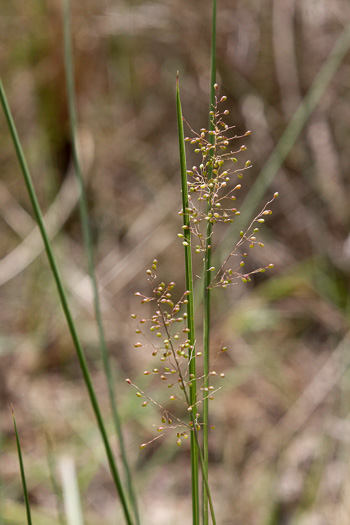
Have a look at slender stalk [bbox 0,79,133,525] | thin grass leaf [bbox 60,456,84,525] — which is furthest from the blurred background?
slender stalk [bbox 0,79,133,525]

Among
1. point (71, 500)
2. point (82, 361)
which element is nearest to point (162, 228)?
point (71, 500)

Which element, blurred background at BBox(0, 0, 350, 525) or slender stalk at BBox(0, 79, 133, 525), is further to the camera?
blurred background at BBox(0, 0, 350, 525)

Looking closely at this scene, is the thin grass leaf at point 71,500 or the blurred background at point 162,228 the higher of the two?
the blurred background at point 162,228

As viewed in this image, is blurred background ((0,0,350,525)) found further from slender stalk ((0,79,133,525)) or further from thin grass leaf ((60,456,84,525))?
slender stalk ((0,79,133,525))

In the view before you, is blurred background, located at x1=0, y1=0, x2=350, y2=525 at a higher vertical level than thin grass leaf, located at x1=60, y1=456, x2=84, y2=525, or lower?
higher

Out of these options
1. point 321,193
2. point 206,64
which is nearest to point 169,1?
point 206,64

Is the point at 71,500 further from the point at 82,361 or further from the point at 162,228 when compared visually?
the point at 162,228

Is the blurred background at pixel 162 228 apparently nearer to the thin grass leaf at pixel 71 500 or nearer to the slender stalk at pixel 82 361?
the thin grass leaf at pixel 71 500

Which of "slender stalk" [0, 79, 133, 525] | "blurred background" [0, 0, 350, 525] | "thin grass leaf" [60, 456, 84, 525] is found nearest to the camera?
"slender stalk" [0, 79, 133, 525]

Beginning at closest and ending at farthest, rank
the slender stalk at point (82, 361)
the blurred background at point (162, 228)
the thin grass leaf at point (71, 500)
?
the slender stalk at point (82, 361) < the thin grass leaf at point (71, 500) < the blurred background at point (162, 228)

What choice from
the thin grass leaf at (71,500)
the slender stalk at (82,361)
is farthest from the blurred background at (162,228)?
the slender stalk at (82,361)
